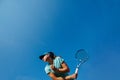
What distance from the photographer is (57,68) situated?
12.4 m

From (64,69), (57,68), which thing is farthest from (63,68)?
(57,68)

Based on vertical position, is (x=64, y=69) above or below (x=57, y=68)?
below

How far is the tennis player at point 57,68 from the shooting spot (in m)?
12.3

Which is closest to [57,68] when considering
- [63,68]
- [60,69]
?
[60,69]

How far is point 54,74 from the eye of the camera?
497 inches

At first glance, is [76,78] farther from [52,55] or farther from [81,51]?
[81,51]

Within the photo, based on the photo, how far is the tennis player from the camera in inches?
485

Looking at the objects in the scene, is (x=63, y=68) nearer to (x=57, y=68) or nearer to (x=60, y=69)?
(x=60, y=69)

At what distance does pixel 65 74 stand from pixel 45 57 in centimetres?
110

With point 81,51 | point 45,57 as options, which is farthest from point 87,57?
point 45,57

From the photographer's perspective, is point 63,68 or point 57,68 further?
point 57,68

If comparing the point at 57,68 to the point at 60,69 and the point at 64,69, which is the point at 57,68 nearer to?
the point at 60,69

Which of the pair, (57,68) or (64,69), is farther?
(57,68)

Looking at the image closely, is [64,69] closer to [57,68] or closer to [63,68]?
[63,68]
